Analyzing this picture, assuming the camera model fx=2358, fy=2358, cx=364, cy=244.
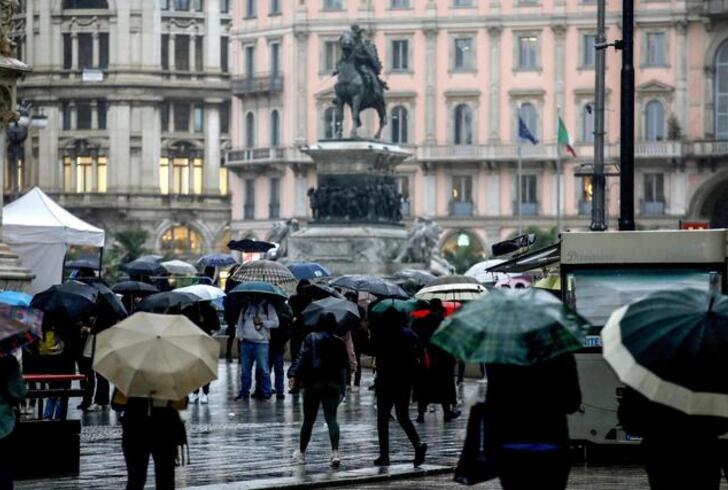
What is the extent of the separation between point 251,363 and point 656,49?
69884mm

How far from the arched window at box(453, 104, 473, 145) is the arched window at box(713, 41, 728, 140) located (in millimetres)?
11085

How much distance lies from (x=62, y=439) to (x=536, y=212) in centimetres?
8411

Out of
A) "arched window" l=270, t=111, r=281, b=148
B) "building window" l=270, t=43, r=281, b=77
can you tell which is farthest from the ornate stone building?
"building window" l=270, t=43, r=281, b=77

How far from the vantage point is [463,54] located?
10638 centimetres

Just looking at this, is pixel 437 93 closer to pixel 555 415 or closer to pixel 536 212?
pixel 536 212

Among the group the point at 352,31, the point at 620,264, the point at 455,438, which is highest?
the point at 352,31

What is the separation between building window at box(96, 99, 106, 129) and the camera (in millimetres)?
123500

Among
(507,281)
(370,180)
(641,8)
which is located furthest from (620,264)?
(641,8)

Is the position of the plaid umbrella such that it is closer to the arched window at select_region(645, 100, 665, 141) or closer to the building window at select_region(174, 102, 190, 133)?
the arched window at select_region(645, 100, 665, 141)

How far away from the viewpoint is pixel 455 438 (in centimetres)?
2873

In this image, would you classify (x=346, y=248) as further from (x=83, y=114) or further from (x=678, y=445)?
(x=83, y=114)

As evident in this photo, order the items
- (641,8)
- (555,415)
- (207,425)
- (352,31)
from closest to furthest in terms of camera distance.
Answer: (555,415) < (207,425) < (352,31) < (641,8)

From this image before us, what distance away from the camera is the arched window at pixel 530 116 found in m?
105

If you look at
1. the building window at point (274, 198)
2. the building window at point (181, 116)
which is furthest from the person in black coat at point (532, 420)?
the building window at point (181, 116)
